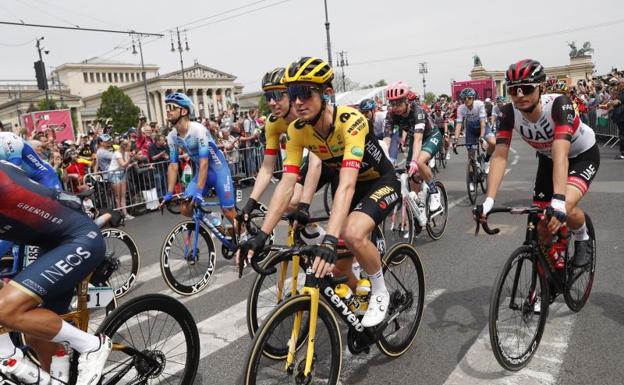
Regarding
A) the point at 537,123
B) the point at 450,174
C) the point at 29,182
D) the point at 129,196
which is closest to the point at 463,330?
the point at 537,123

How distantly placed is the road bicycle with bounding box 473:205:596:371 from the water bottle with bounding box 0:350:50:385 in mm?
2797

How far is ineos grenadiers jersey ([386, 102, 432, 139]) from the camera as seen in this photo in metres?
7.30

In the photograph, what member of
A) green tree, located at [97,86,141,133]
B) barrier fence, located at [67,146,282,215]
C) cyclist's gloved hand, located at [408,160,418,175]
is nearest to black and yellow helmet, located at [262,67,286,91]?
cyclist's gloved hand, located at [408,160,418,175]

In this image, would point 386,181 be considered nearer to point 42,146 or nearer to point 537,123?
point 537,123

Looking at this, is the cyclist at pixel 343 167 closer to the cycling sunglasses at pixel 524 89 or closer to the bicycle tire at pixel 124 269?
the cycling sunglasses at pixel 524 89

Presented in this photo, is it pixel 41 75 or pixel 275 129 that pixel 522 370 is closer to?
pixel 275 129

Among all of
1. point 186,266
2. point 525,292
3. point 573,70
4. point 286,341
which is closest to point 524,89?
point 525,292

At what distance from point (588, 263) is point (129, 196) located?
33.5 ft

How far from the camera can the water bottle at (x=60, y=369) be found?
2.78 m

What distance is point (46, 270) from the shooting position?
2680mm

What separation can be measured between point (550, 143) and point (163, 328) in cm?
347

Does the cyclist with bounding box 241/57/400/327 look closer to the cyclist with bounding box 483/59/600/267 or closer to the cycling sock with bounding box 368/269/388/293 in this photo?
the cycling sock with bounding box 368/269/388/293

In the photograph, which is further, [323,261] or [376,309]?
[376,309]

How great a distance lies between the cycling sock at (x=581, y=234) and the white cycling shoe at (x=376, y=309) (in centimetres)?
196
